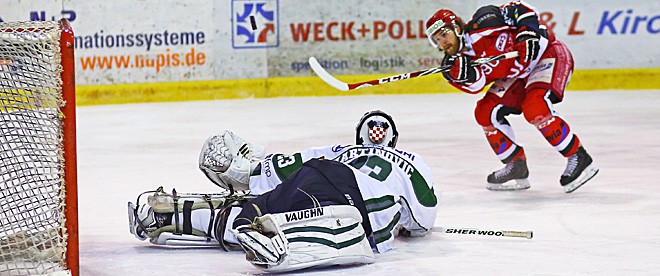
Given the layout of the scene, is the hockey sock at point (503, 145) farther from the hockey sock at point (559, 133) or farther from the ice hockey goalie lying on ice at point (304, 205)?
the ice hockey goalie lying on ice at point (304, 205)

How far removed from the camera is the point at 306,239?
9.03ft

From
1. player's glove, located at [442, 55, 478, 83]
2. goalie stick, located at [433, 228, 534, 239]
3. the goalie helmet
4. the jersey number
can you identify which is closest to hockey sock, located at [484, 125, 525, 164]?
player's glove, located at [442, 55, 478, 83]

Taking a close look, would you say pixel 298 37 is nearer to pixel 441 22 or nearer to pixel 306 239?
pixel 441 22

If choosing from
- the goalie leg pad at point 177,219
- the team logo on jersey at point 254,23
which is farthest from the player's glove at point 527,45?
the team logo on jersey at point 254,23

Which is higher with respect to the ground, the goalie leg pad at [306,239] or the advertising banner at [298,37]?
the advertising banner at [298,37]

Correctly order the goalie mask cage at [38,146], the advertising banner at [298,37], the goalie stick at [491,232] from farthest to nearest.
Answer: the advertising banner at [298,37] < the goalie stick at [491,232] < the goalie mask cage at [38,146]

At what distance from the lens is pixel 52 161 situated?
8.52 ft

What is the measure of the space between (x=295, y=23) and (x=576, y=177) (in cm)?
383

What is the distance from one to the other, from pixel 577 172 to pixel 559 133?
153mm

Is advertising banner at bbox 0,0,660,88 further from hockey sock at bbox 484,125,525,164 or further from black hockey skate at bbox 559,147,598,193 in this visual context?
black hockey skate at bbox 559,147,598,193

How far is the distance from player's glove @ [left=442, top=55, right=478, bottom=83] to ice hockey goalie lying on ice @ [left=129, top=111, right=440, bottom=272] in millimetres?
979

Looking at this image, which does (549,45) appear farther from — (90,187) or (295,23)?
(295,23)

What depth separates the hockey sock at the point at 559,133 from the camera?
Result: 4.14m

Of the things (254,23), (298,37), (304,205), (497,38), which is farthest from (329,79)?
(298,37)
